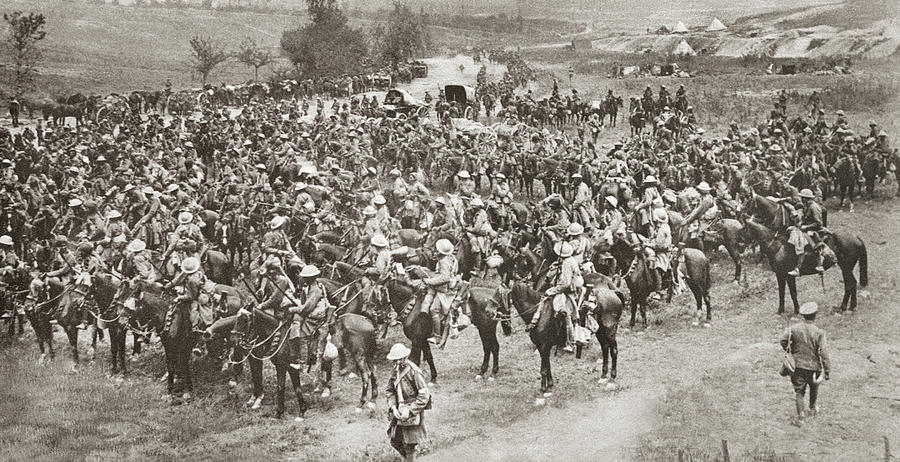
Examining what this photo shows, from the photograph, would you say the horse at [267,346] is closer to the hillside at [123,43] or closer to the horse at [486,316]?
the horse at [486,316]

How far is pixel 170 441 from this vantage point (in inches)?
453

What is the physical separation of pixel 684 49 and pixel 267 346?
67.3 meters

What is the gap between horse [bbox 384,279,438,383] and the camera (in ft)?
40.5

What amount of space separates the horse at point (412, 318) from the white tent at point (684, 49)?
61424 mm

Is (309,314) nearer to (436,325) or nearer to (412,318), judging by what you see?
(412,318)

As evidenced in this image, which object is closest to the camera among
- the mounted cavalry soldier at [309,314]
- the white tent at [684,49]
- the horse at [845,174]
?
the mounted cavalry soldier at [309,314]

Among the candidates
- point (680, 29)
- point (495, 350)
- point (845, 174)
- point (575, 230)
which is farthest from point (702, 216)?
point (680, 29)

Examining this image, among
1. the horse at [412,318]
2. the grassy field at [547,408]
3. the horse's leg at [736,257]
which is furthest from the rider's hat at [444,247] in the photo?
the horse's leg at [736,257]

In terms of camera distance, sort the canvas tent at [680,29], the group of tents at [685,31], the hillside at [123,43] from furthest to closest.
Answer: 1. the canvas tent at [680,29]
2. the group of tents at [685,31]
3. the hillside at [123,43]

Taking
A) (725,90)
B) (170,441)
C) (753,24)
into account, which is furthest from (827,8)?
(170,441)

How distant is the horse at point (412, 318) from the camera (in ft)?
40.5

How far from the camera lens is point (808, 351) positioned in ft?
32.3

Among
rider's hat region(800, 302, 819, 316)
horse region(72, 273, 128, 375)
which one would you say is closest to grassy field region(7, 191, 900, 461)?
horse region(72, 273, 128, 375)

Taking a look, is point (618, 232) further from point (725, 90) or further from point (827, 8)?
point (827, 8)
